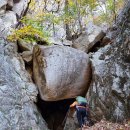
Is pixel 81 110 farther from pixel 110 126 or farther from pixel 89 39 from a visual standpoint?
pixel 89 39

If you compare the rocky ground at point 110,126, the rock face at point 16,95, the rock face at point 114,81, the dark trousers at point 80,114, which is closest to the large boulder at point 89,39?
the rock face at point 114,81

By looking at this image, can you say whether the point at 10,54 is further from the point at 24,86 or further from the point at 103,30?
the point at 103,30

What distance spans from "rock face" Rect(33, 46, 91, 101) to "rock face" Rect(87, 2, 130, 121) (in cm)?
71

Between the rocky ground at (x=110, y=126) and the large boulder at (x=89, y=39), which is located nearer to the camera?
the rocky ground at (x=110, y=126)

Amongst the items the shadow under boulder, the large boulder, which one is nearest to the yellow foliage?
the large boulder

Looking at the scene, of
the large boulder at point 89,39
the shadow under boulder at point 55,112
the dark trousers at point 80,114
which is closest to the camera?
the dark trousers at point 80,114

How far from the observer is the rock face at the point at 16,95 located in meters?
10.8

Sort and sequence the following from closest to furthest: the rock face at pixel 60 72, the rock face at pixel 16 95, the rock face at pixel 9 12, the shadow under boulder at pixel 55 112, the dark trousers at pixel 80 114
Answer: the rock face at pixel 16 95, the dark trousers at pixel 80 114, the rock face at pixel 60 72, the shadow under boulder at pixel 55 112, the rock face at pixel 9 12

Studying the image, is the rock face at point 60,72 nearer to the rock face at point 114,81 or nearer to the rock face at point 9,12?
the rock face at point 114,81

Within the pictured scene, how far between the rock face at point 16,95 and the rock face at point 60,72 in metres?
0.62

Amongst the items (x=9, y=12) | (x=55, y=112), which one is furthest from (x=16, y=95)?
(x=9, y=12)

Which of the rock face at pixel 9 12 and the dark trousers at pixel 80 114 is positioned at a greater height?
the rock face at pixel 9 12

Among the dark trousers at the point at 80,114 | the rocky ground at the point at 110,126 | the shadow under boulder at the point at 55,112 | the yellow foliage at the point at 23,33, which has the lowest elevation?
the shadow under boulder at the point at 55,112

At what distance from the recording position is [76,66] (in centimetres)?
1222
